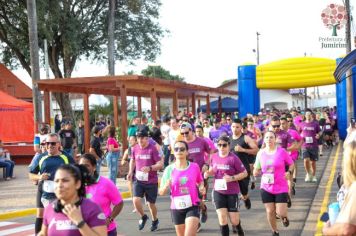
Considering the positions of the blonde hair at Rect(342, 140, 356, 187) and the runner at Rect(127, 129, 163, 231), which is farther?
the runner at Rect(127, 129, 163, 231)

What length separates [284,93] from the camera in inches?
2279

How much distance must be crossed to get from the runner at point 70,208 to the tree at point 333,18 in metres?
20.2

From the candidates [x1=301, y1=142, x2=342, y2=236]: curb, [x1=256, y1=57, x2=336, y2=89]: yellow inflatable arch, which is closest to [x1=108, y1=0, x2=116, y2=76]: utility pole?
[x1=256, y1=57, x2=336, y2=89]: yellow inflatable arch

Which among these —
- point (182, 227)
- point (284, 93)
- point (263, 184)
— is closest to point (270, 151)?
point (263, 184)

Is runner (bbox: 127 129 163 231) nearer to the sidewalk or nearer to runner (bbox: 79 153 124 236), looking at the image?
runner (bbox: 79 153 124 236)

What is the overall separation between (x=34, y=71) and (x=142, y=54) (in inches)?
624

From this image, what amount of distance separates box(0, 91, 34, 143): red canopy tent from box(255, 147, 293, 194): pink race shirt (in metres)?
15.9

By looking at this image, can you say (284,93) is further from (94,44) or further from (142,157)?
(142,157)

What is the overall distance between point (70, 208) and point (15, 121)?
19477mm

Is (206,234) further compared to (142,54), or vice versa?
(142,54)

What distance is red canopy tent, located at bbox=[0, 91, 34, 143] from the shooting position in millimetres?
22078

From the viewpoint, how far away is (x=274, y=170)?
25.8ft

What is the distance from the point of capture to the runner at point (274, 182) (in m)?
7.72

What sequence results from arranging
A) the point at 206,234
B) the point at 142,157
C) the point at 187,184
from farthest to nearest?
1. the point at 142,157
2. the point at 206,234
3. the point at 187,184
